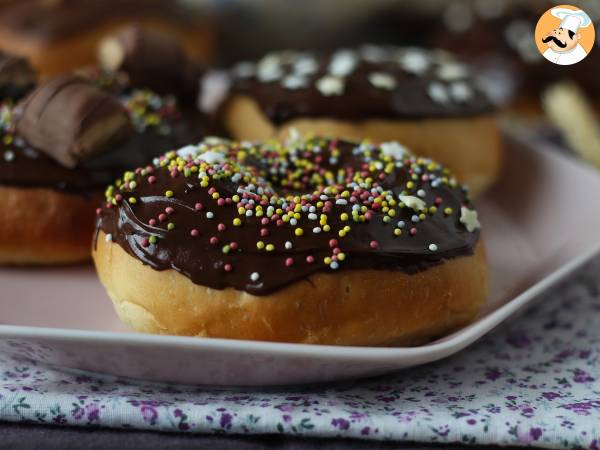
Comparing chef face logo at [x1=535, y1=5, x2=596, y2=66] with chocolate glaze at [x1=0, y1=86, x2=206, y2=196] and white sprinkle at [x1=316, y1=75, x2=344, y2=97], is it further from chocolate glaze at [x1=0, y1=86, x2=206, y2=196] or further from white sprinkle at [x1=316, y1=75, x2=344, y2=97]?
chocolate glaze at [x1=0, y1=86, x2=206, y2=196]

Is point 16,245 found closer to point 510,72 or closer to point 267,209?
point 267,209

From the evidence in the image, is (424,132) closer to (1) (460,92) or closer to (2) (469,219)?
(1) (460,92)

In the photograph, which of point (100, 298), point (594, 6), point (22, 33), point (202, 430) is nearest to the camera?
point (202, 430)

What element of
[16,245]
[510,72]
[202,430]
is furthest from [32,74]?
[510,72]

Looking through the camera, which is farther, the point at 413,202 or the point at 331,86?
the point at 331,86

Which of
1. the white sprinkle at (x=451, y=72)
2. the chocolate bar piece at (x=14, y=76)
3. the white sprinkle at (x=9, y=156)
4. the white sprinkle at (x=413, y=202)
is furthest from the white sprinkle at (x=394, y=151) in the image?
the chocolate bar piece at (x=14, y=76)

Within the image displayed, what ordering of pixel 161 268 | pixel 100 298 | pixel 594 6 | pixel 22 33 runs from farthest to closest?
pixel 594 6, pixel 22 33, pixel 100 298, pixel 161 268

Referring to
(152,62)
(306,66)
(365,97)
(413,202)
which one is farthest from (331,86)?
(413,202)
